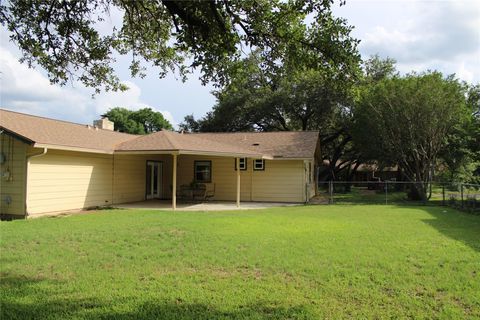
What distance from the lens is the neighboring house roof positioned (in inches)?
510

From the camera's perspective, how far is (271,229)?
32.3ft

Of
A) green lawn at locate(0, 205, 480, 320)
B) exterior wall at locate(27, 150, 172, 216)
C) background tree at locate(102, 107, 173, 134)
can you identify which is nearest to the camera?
green lawn at locate(0, 205, 480, 320)

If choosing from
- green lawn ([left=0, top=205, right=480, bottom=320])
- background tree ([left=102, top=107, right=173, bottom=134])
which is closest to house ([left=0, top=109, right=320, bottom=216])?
green lawn ([left=0, top=205, right=480, bottom=320])

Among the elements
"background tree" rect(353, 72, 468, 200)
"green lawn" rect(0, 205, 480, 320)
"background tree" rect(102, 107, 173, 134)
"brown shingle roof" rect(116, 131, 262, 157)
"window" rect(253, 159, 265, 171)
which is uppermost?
"background tree" rect(102, 107, 173, 134)

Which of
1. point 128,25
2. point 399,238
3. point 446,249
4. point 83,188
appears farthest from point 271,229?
point 83,188

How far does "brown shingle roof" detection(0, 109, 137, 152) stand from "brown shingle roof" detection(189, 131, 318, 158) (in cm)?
643

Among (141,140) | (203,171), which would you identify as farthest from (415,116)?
(141,140)

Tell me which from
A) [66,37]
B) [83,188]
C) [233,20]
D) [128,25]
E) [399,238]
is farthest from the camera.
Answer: [83,188]

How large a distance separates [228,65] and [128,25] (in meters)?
2.70

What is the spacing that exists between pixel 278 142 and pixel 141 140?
23.8 feet

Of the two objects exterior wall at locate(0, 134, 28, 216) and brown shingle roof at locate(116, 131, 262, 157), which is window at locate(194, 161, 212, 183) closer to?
brown shingle roof at locate(116, 131, 262, 157)

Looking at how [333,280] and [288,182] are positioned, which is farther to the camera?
[288,182]

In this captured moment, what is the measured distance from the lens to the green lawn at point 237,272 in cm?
445

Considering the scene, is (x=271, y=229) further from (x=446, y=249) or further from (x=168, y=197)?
(x=168, y=197)
